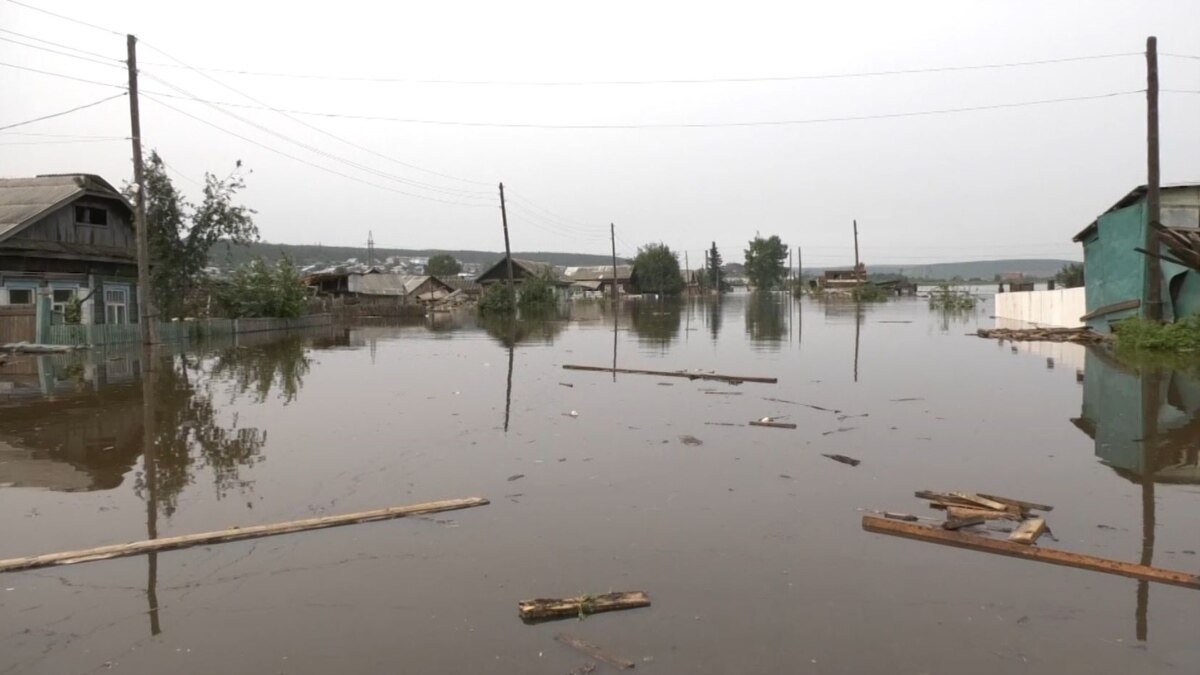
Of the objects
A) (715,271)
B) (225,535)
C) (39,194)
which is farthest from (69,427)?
(715,271)

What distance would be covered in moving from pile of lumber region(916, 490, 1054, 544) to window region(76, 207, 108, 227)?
31311 millimetres

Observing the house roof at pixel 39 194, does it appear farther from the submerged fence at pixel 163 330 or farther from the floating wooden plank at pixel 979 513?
the floating wooden plank at pixel 979 513

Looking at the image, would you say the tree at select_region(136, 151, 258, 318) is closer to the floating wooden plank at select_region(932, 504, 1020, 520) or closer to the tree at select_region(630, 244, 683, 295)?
the floating wooden plank at select_region(932, 504, 1020, 520)

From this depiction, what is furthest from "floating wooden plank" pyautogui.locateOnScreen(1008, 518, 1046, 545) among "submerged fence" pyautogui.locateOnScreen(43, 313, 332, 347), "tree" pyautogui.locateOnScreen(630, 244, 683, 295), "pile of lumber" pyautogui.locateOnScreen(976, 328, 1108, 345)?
"tree" pyautogui.locateOnScreen(630, 244, 683, 295)

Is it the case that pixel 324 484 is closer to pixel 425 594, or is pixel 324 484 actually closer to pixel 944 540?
pixel 425 594

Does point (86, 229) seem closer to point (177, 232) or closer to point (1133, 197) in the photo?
point (177, 232)

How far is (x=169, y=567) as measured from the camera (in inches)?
232

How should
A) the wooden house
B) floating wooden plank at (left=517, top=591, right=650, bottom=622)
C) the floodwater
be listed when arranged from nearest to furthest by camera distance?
the floodwater → floating wooden plank at (left=517, top=591, right=650, bottom=622) → the wooden house

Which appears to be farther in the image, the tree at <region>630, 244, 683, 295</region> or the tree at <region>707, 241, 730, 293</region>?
the tree at <region>707, 241, 730, 293</region>

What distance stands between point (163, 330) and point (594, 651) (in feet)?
89.7

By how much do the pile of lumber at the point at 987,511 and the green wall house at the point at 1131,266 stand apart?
55.6ft

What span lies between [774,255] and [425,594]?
127387mm

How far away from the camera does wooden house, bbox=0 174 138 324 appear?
85.0ft

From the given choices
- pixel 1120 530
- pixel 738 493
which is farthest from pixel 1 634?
pixel 1120 530
